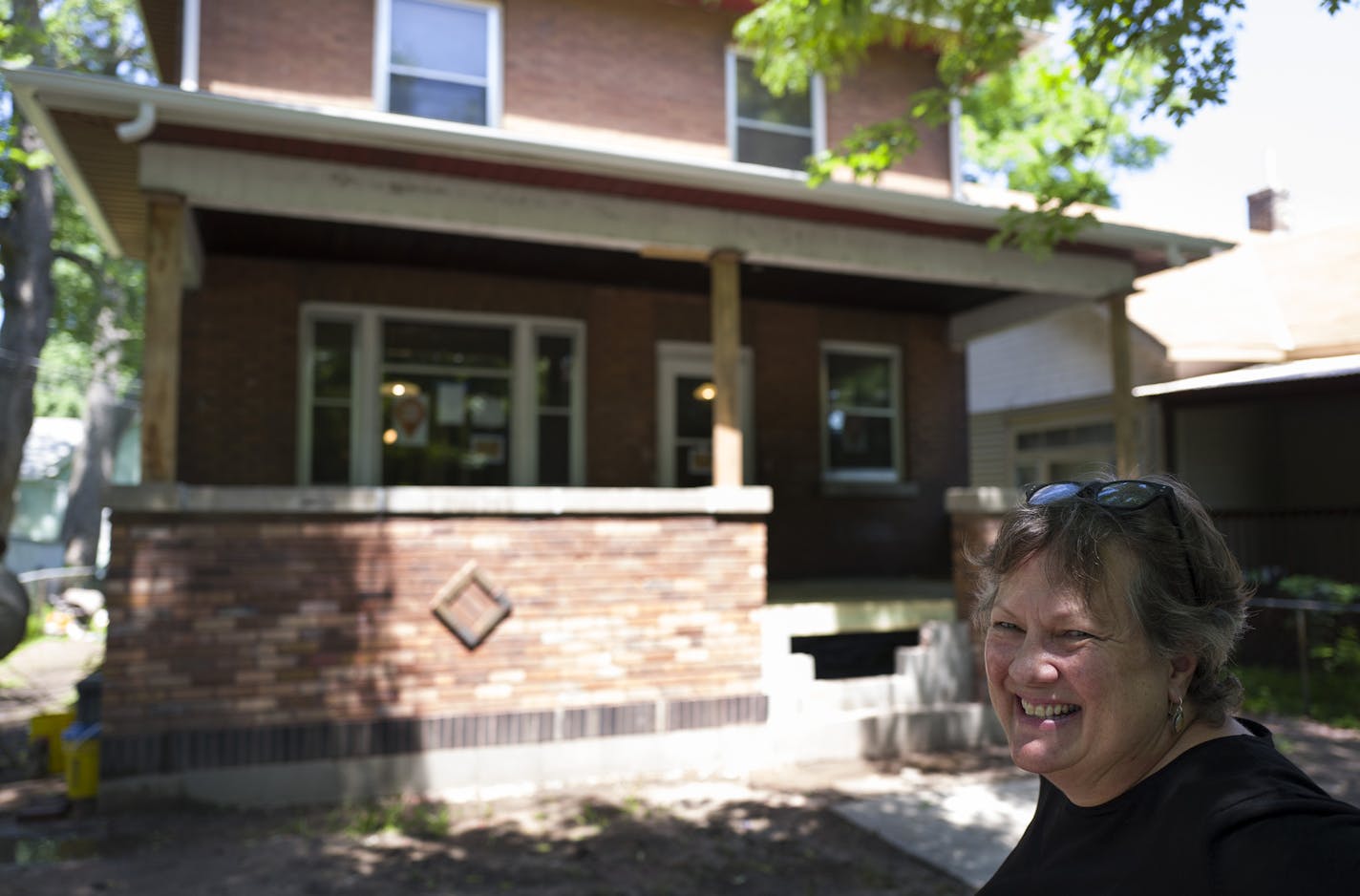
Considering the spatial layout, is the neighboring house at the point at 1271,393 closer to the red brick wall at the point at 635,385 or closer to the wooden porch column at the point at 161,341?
the red brick wall at the point at 635,385

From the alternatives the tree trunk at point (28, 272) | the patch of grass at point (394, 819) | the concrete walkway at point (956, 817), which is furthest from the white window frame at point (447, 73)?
the tree trunk at point (28, 272)

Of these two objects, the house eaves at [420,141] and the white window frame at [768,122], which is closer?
the house eaves at [420,141]

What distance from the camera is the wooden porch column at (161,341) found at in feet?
19.4

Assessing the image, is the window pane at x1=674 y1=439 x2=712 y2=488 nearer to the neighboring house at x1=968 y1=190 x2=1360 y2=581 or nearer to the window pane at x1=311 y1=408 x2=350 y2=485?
the window pane at x1=311 y1=408 x2=350 y2=485

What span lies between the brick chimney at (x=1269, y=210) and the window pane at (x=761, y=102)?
11.0m

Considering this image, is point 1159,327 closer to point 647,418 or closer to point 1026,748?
point 647,418

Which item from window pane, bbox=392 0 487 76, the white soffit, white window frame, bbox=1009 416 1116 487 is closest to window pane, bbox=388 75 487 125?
window pane, bbox=392 0 487 76

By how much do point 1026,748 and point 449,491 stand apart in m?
5.33

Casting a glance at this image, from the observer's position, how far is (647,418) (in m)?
9.62

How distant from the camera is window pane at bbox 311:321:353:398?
877cm

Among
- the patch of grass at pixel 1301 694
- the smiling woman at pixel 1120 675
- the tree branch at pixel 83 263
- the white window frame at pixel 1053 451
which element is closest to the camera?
the smiling woman at pixel 1120 675

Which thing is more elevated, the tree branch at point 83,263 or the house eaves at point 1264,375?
the tree branch at point 83,263

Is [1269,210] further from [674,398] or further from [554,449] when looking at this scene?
[554,449]

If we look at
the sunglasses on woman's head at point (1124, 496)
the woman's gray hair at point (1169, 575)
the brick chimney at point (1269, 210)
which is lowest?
the woman's gray hair at point (1169, 575)
